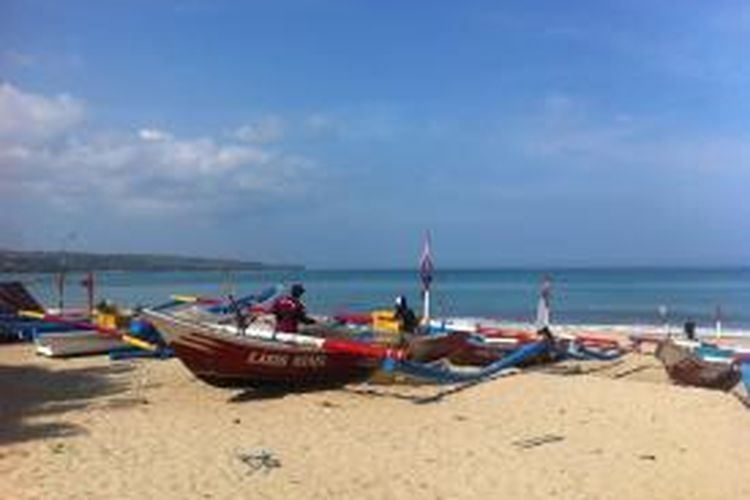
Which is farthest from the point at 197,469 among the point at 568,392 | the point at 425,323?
the point at 425,323

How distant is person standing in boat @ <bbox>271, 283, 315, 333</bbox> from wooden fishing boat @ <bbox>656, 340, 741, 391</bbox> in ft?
20.7

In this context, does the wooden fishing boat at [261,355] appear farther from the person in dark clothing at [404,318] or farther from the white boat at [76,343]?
the white boat at [76,343]

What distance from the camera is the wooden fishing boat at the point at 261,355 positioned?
14977mm

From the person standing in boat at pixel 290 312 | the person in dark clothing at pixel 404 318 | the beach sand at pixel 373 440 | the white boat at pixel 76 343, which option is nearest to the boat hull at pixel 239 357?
the beach sand at pixel 373 440

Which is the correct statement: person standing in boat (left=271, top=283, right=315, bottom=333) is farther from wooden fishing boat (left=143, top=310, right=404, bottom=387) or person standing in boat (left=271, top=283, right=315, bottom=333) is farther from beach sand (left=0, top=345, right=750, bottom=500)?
beach sand (left=0, top=345, right=750, bottom=500)

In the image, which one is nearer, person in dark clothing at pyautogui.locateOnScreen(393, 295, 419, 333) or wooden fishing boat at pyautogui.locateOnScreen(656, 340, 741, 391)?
wooden fishing boat at pyautogui.locateOnScreen(656, 340, 741, 391)

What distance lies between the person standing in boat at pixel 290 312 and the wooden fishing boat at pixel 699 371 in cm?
632

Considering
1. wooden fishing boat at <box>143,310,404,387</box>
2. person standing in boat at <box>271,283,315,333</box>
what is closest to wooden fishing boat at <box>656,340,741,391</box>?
wooden fishing boat at <box>143,310,404,387</box>

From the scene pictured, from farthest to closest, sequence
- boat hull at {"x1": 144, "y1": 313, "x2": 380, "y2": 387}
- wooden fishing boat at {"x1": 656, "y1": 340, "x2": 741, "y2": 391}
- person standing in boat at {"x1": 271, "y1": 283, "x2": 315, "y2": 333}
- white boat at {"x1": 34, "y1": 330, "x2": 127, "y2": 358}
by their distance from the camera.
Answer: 1. white boat at {"x1": 34, "y1": 330, "x2": 127, "y2": 358}
2. wooden fishing boat at {"x1": 656, "y1": 340, "x2": 741, "y2": 391}
3. person standing in boat at {"x1": 271, "y1": 283, "x2": 315, "y2": 333}
4. boat hull at {"x1": 144, "y1": 313, "x2": 380, "y2": 387}

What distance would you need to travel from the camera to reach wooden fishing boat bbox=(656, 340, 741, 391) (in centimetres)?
1825

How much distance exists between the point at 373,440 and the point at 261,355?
3305mm

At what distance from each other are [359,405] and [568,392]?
3.09m

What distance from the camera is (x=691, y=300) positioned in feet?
233

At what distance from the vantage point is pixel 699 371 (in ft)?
59.9
